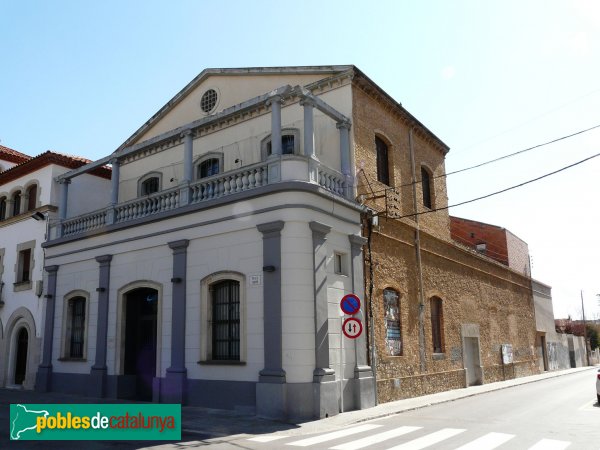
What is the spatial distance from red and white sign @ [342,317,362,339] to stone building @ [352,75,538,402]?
2.83 metres

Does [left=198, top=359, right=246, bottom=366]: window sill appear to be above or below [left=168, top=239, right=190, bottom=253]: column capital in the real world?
below

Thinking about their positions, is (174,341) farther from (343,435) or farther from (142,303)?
(343,435)

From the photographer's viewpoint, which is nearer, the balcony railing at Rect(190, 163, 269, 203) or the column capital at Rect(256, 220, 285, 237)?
the column capital at Rect(256, 220, 285, 237)

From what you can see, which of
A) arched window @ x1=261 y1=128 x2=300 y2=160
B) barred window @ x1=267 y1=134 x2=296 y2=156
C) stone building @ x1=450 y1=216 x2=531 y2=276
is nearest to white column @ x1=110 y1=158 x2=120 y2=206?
arched window @ x1=261 y1=128 x2=300 y2=160

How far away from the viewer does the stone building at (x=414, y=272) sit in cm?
1588

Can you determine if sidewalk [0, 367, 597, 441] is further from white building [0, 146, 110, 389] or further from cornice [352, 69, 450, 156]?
cornice [352, 69, 450, 156]

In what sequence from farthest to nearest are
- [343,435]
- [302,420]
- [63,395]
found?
[63,395], [302,420], [343,435]

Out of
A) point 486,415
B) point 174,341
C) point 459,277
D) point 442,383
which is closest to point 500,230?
point 459,277

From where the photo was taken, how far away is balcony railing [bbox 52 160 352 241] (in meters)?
13.2

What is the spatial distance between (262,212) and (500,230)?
24634 millimetres

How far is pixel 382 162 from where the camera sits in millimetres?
17969

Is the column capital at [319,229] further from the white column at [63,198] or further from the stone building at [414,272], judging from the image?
the white column at [63,198]

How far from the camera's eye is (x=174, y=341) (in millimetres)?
14539

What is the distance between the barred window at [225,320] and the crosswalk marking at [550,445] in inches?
288
